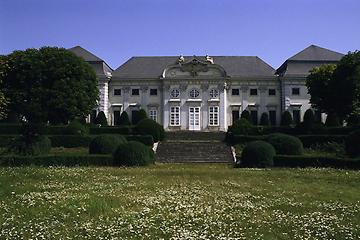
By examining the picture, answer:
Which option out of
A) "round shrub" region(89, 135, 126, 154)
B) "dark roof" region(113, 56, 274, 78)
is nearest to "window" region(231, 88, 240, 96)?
"dark roof" region(113, 56, 274, 78)

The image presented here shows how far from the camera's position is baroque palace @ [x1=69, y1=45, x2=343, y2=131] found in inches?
2105

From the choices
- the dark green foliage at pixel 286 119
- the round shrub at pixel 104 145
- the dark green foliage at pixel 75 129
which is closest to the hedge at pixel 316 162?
the round shrub at pixel 104 145

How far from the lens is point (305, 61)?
2115 inches

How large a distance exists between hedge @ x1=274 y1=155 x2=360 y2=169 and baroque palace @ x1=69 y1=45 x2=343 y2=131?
28.6m

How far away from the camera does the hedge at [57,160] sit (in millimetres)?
22656

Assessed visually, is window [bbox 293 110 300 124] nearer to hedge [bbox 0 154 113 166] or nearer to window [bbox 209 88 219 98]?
window [bbox 209 88 219 98]

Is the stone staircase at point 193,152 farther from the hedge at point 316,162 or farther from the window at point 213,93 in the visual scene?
the window at point 213,93

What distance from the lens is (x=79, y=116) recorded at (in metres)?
44.3

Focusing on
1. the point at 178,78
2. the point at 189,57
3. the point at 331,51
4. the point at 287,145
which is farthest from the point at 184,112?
the point at 287,145

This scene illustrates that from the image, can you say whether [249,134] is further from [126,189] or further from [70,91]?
[126,189]

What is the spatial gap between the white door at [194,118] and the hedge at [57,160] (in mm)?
29113

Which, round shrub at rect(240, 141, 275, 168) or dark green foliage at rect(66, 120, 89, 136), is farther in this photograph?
dark green foliage at rect(66, 120, 89, 136)

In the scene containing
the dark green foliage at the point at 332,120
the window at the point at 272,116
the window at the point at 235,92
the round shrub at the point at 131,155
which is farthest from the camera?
the window at the point at 272,116

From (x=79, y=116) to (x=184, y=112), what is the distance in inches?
530
